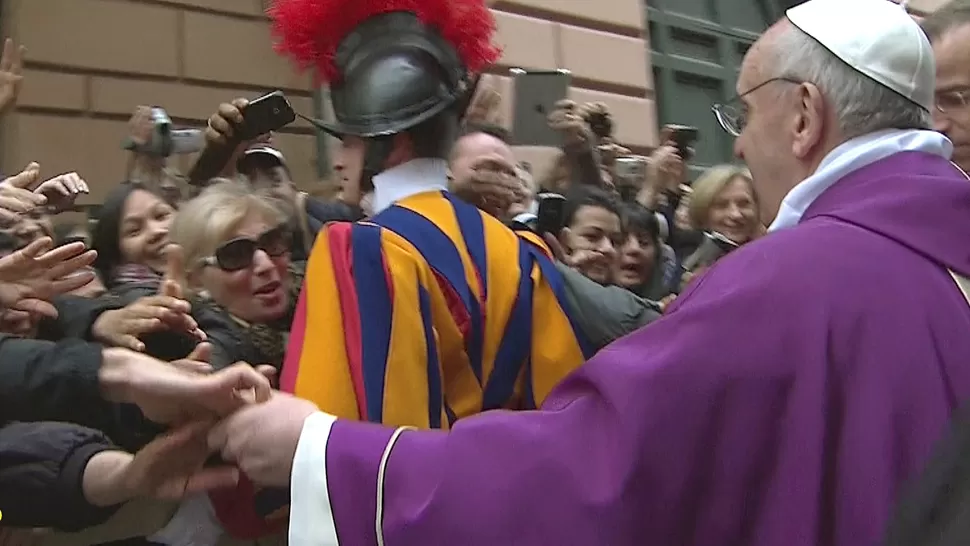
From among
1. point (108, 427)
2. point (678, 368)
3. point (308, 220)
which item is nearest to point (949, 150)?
point (678, 368)

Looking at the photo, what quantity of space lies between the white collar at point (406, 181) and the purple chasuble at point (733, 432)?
97 cm

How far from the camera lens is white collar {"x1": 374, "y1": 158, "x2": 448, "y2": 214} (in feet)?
8.63

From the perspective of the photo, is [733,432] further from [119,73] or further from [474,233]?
[119,73]

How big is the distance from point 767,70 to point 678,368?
2.01ft

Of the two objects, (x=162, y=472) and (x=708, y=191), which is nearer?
(x=162, y=472)

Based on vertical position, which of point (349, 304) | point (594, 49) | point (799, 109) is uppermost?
point (594, 49)

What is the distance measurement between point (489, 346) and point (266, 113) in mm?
1298

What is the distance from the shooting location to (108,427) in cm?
230

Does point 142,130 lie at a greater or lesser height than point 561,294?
greater

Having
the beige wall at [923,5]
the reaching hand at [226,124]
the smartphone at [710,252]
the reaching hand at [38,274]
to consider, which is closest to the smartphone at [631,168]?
the smartphone at [710,252]

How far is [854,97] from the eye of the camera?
192 cm

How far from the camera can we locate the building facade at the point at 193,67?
17.5 ft

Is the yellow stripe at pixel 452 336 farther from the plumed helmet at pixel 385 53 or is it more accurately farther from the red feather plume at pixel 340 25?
the red feather plume at pixel 340 25

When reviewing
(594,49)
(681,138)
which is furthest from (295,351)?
(594,49)
